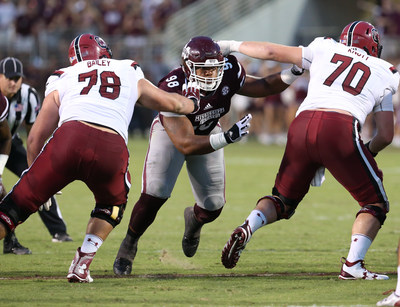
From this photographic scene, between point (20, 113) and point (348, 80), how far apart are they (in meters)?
3.42

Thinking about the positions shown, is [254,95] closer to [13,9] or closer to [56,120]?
[56,120]

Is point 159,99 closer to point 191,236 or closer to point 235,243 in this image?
point 235,243

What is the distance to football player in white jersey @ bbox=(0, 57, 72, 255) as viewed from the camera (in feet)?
25.2

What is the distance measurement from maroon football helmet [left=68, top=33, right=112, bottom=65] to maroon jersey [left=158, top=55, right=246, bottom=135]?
59cm

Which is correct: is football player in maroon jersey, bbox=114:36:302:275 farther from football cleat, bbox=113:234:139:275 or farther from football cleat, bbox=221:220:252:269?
football cleat, bbox=221:220:252:269

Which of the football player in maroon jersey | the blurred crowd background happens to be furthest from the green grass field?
the blurred crowd background

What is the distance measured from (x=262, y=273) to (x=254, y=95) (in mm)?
1491

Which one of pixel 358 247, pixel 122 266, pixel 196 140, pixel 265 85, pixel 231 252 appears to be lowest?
pixel 122 266

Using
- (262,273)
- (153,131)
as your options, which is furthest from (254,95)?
(262,273)

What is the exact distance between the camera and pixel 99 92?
561 cm

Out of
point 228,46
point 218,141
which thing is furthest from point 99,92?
point 228,46

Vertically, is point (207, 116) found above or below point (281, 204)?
above

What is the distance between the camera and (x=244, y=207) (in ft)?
33.5

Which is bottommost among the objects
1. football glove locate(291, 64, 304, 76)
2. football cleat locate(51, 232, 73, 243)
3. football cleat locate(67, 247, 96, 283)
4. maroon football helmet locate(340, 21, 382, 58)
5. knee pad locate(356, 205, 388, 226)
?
football cleat locate(67, 247, 96, 283)
